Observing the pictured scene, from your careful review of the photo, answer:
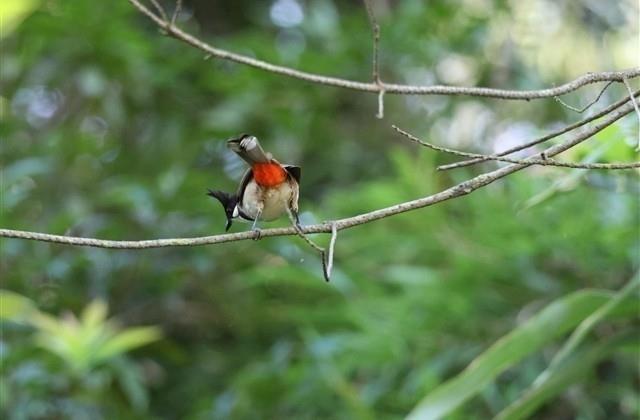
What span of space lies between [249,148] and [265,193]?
20 centimetres

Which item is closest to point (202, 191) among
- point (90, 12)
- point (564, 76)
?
point (90, 12)

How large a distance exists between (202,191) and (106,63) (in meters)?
0.60

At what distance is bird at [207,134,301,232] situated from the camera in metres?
1.43

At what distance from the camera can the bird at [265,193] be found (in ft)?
4.68

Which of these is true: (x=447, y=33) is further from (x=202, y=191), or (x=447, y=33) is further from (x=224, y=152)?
(x=202, y=191)

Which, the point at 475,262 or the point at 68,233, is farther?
the point at 68,233

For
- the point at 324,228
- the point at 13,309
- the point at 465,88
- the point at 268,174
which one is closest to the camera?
the point at 324,228

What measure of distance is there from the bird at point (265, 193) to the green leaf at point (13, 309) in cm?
125

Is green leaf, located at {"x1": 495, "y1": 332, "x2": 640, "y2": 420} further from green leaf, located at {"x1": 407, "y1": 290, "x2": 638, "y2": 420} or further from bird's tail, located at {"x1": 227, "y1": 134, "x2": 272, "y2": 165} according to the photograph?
bird's tail, located at {"x1": 227, "y1": 134, "x2": 272, "y2": 165}

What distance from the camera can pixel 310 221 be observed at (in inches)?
105

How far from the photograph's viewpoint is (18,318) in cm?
275

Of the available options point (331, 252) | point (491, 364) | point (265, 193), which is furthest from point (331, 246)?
point (491, 364)

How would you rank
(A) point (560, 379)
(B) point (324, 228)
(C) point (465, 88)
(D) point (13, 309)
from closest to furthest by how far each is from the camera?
(B) point (324, 228) → (C) point (465, 88) → (A) point (560, 379) → (D) point (13, 309)

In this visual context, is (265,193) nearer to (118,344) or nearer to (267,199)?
(267,199)
